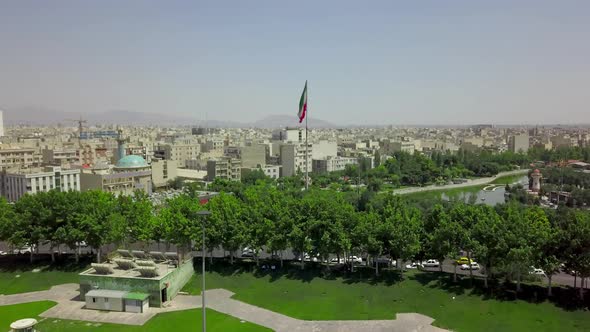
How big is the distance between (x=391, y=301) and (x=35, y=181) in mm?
45247

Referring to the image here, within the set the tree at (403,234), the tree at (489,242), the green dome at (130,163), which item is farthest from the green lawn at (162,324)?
the green dome at (130,163)

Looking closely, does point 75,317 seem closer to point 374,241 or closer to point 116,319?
point 116,319

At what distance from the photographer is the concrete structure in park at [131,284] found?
2401cm

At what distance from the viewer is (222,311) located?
23406 mm

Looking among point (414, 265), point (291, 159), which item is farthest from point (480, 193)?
point (414, 265)

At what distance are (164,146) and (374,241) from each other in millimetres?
75620

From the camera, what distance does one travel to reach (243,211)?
3000 centimetres

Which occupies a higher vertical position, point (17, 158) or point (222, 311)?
point (17, 158)

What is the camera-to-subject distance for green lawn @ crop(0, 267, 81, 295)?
27.2 meters

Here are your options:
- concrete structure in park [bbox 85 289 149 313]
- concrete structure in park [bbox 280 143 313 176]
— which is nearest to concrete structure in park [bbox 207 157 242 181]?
concrete structure in park [bbox 280 143 313 176]

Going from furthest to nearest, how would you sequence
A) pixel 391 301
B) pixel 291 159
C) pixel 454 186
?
pixel 291 159 → pixel 454 186 → pixel 391 301

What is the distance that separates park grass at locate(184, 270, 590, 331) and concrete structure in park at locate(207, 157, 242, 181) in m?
48.1

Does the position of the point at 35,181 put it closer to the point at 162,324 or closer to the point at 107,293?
the point at 107,293

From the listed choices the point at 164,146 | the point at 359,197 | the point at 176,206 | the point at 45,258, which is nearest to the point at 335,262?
the point at 176,206
